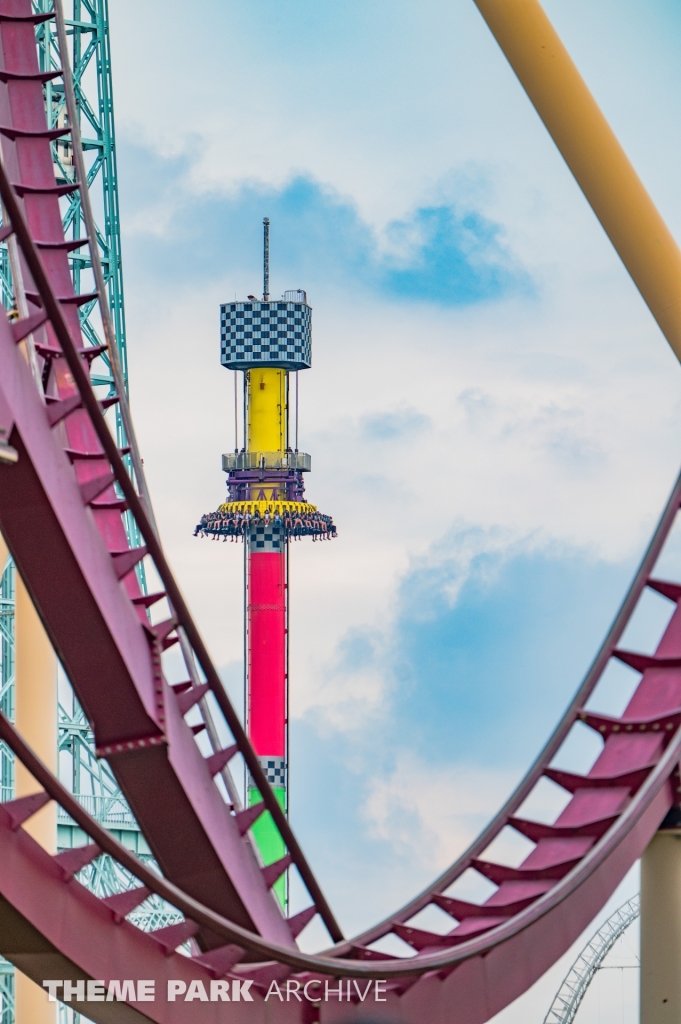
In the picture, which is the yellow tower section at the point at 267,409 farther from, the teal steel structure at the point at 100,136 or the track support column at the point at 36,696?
the track support column at the point at 36,696

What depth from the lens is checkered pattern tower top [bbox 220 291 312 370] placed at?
44.2 meters

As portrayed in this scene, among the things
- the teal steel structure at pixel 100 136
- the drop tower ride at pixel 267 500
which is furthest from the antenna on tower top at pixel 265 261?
the teal steel structure at pixel 100 136

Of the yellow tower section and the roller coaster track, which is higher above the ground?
the yellow tower section

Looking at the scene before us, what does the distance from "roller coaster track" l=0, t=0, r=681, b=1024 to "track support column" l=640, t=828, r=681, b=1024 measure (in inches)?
7.3

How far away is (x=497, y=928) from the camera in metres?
7.98

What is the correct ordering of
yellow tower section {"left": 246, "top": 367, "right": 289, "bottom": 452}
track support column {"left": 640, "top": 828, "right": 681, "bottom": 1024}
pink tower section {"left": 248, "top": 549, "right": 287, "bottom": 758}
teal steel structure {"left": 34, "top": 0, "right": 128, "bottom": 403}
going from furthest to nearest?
yellow tower section {"left": 246, "top": 367, "right": 289, "bottom": 452} < pink tower section {"left": 248, "top": 549, "right": 287, "bottom": 758} < teal steel structure {"left": 34, "top": 0, "right": 128, "bottom": 403} < track support column {"left": 640, "top": 828, "right": 681, "bottom": 1024}

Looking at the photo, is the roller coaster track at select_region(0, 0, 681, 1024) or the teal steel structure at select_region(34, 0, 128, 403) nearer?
the roller coaster track at select_region(0, 0, 681, 1024)

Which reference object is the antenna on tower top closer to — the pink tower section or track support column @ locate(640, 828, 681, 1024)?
the pink tower section

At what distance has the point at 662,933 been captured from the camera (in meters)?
7.96

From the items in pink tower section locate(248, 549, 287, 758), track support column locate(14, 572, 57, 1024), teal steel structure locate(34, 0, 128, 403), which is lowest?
track support column locate(14, 572, 57, 1024)

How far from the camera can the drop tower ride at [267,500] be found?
1725 inches

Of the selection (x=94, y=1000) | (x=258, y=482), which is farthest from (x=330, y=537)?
(x=94, y=1000)

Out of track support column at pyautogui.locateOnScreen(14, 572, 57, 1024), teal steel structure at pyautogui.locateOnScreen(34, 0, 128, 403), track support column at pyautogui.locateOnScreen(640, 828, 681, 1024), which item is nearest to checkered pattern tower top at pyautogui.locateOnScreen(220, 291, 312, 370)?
teal steel structure at pyautogui.locateOnScreen(34, 0, 128, 403)

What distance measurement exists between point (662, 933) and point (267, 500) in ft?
121
